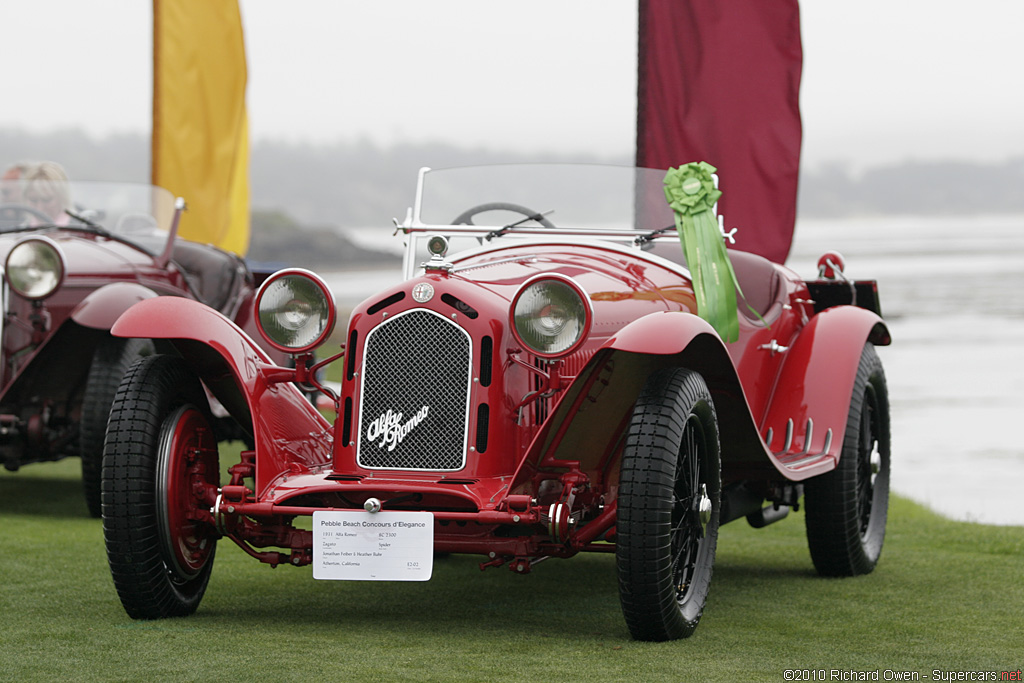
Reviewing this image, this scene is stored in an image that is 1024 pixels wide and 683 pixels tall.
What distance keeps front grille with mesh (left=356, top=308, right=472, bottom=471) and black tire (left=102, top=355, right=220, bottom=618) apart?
0.63 metres

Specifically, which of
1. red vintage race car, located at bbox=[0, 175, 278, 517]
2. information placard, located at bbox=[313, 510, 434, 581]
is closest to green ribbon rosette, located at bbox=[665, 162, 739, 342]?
information placard, located at bbox=[313, 510, 434, 581]

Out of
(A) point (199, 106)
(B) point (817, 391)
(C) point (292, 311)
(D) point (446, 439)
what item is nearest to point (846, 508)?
(B) point (817, 391)

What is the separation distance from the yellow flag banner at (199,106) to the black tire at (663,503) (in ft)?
29.4

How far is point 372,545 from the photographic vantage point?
3926mm

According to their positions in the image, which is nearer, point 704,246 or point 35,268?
point 704,246

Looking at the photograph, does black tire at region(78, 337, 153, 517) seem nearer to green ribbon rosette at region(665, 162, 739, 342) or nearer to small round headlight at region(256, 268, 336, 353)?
small round headlight at region(256, 268, 336, 353)

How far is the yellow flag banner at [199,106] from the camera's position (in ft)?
40.2

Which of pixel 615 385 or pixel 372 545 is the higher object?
pixel 615 385

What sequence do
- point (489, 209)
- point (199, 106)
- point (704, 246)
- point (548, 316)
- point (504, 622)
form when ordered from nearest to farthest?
1. point (548, 316)
2. point (504, 622)
3. point (704, 246)
4. point (489, 209)
5. point (199, 106)

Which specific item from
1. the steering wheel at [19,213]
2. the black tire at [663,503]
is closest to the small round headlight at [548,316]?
the black tire at [663,503]

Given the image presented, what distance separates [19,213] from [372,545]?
469cm

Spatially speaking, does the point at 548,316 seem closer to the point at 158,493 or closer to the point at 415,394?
the point at 415,394

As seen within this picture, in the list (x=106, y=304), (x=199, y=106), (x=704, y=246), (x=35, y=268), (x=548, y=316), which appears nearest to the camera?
(x=548, y=316)

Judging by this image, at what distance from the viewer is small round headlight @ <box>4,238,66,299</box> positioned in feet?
21.5
